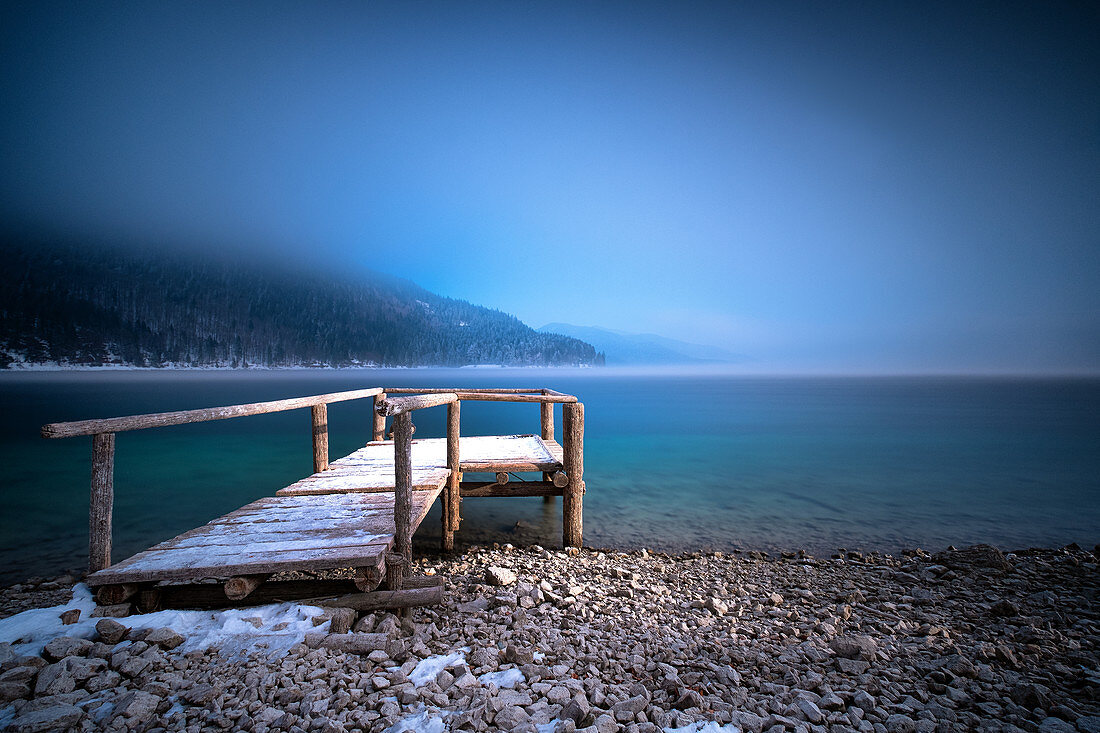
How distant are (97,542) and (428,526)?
22.5 feet

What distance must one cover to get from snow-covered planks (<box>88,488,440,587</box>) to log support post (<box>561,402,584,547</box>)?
2767mm

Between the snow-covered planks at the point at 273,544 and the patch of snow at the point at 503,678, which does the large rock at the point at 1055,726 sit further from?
the snow-covered planks at the point at 273,544

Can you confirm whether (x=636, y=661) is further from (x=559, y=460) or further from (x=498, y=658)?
(x=559, y=460)

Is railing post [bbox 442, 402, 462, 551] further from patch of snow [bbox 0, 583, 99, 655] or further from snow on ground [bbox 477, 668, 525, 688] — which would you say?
patch of snow [bbox 0, 583, 99, 655]

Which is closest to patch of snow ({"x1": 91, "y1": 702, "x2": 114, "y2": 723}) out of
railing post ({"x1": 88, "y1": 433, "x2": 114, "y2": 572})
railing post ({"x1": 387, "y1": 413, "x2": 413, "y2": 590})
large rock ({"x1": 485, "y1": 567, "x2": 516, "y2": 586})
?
railing post ({"x1": 88, "y1": 433, "x2": 114, "y2": 572})

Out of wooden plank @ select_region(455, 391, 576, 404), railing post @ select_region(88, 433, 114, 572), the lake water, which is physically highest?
wooden plank @ select_region(455, 391, 576, 404)

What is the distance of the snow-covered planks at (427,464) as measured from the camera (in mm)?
6309

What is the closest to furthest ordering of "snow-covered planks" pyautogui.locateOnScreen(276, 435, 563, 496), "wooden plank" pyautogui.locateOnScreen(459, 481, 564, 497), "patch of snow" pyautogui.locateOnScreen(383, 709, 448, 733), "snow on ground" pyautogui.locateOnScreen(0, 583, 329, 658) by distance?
"patch of snow" pyautogui.locateOnScreen(383, 709, 448, 733)
"snow on ground" pyautogui.locateOnScreen(0, 583, 329, 658)
"snow-covered planks" pyautogui.locateOnScreen(276, 435, 563, 496)
"wooden plank" pyautogui.locateOnScreen(459, 481, 564, 497)

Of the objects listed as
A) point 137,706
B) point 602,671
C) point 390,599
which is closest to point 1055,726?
point 602,671

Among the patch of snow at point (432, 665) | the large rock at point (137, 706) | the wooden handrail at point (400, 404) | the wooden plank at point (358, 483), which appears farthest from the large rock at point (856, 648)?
the large rock at point (137, 706)

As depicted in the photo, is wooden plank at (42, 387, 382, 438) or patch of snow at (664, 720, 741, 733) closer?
patch of snow at (664, 720, 741, 733)

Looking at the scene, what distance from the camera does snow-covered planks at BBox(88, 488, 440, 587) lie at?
3.64 meters

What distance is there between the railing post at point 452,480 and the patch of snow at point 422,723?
4.31m

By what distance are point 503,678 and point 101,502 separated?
3.59 metres
